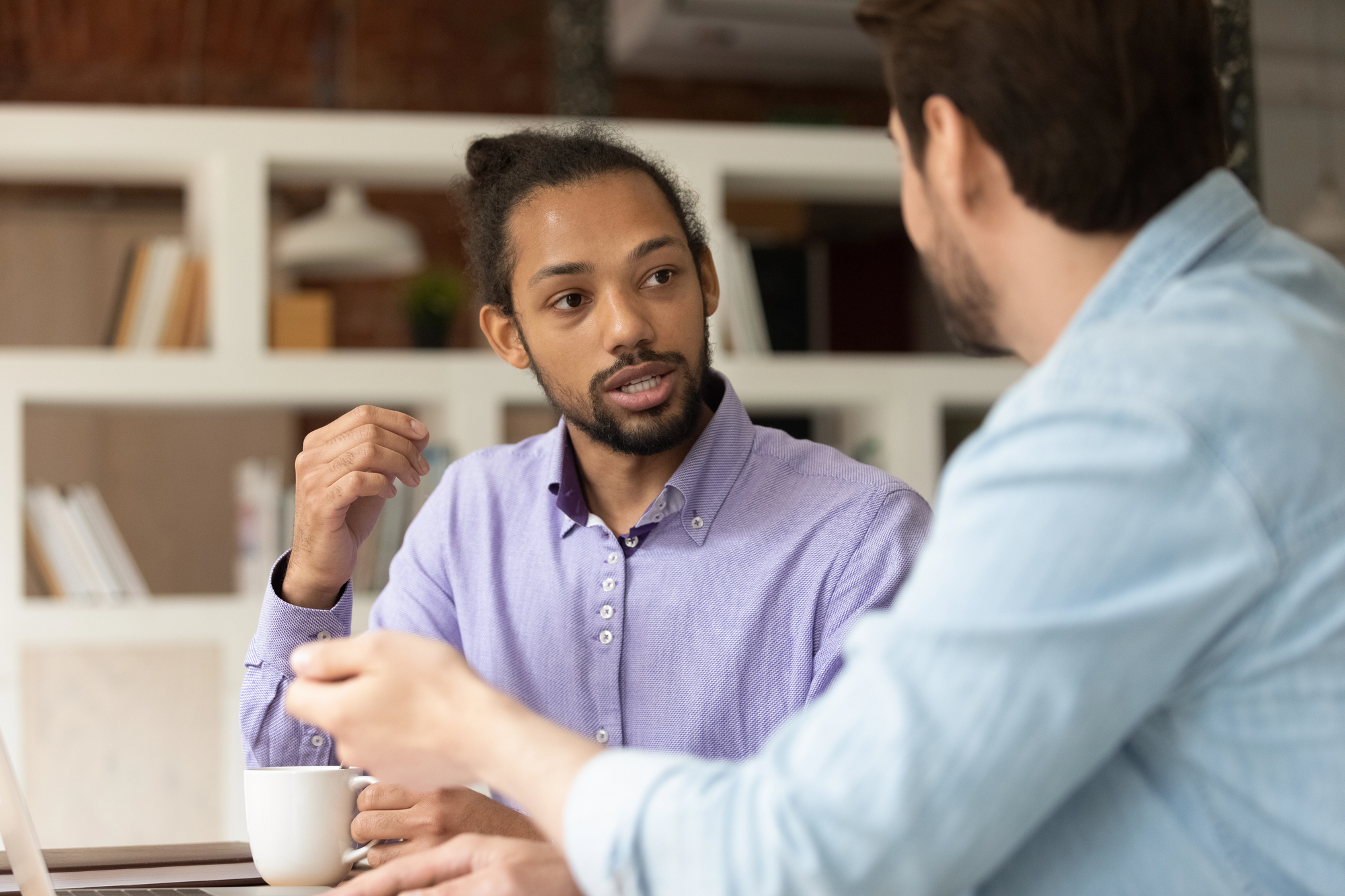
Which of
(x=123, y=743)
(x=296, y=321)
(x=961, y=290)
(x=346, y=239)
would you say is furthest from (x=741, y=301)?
(x=961, y=290)

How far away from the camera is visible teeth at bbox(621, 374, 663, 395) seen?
4.51 ft

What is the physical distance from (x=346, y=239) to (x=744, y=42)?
8.18ft

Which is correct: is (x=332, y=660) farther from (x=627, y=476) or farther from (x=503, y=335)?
(x=503, y=335)

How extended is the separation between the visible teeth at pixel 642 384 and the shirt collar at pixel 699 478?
0.27 feet

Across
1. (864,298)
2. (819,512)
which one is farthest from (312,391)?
(864,298)

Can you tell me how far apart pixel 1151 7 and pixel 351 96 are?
5.21 metres

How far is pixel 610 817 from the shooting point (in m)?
0.65

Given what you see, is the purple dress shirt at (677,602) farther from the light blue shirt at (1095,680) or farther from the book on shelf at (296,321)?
the book on shelf at (296,321)

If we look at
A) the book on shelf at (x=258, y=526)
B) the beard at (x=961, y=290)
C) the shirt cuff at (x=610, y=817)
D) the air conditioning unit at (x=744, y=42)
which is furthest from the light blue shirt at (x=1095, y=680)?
the air conditioning unit at (x=744, y=42)

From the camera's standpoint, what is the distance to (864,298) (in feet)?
22.1

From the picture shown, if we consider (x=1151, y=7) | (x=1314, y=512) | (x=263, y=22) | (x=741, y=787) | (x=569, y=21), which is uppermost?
(x=263, y=22)

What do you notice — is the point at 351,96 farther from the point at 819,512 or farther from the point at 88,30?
the point at 819,512

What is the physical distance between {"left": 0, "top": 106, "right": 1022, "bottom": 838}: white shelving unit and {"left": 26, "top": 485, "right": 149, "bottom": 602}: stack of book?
0.06 meters

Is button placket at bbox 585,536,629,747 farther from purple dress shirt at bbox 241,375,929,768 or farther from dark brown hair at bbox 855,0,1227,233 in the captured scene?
dark brown hair at bbox 855,0,1227,233
